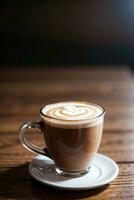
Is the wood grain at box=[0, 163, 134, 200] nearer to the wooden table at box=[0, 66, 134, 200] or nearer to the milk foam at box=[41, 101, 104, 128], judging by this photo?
the wooden table at box=[0, 66, 134, 200]

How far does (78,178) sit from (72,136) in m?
0.07

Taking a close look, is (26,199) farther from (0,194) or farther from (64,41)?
(64,41)

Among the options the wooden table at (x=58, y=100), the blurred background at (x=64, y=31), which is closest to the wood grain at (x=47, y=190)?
the wooden table at (x=58, y=100)

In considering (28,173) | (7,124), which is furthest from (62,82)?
(28,173)

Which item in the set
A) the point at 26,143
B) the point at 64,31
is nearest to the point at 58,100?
the point at 26,143

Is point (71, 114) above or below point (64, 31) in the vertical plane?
above

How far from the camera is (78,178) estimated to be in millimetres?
671

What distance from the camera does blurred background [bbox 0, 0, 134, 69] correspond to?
229 cm

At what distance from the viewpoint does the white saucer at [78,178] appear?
64cm

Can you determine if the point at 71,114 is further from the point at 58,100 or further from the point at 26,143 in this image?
the point at 58,100

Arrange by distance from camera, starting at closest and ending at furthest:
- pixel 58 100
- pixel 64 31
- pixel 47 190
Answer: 1. pixel 47 190
2. pixel 58 100
3. pixel 64 31

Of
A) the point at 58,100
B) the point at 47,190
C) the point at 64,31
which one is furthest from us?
the point at 64,31

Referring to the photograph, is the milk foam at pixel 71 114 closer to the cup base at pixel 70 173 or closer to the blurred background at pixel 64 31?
the cup base at pixel 70 173

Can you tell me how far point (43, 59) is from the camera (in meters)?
2.30
